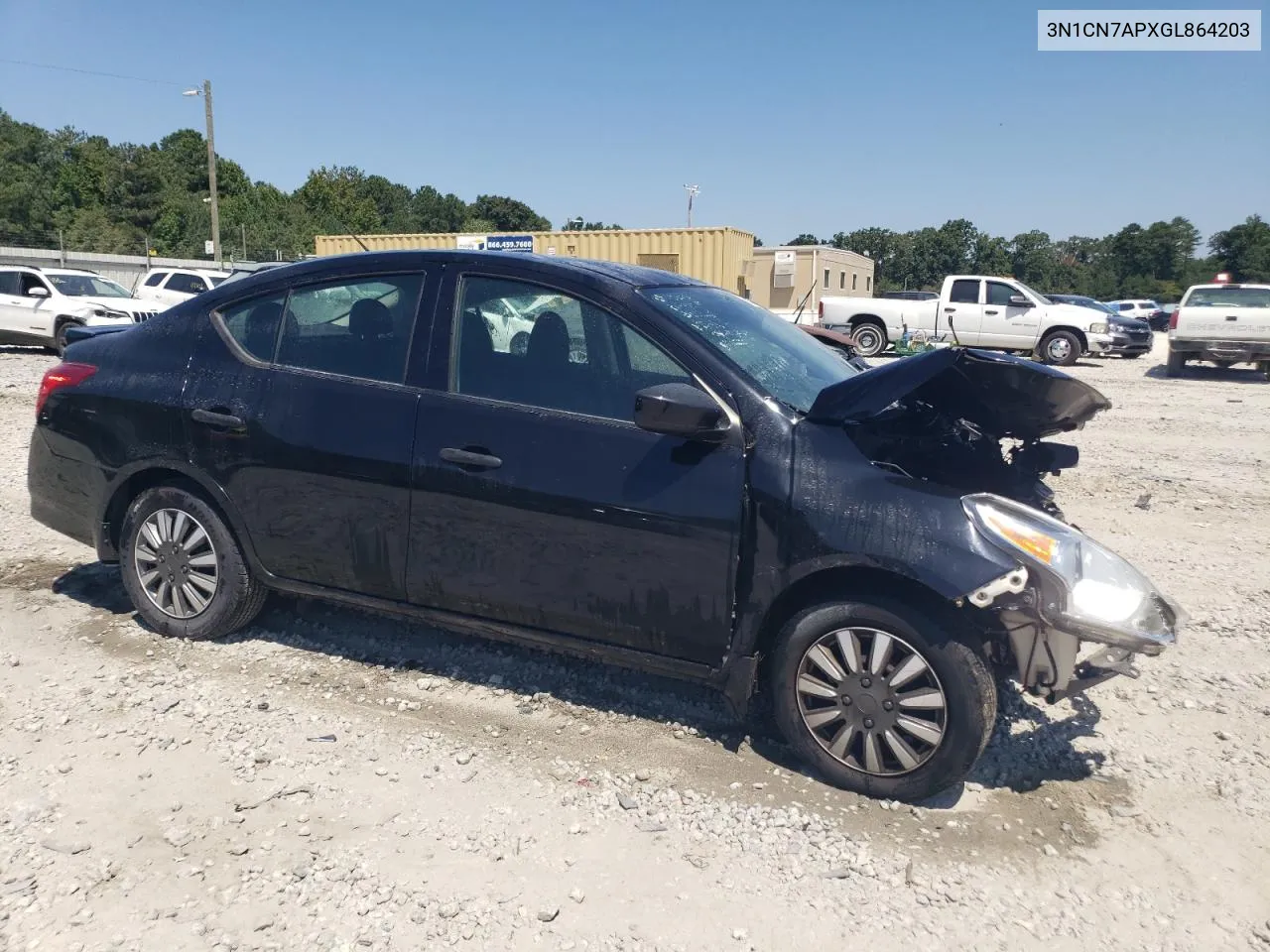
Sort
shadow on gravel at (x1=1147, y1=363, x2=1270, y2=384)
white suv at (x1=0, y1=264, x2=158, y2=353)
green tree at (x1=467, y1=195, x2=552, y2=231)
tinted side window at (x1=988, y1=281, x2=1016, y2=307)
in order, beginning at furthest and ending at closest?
green tree at (x1=467, y1=195, x2=552, y2=231) < tinted side window at (x1=988, y1=281, x2=1016, y2=307) < shadow on gravel at (x1=1147, y1=363, x2=1270, y2=384) < white suv at (x1=0, y1=264, x2=158, y2=353)

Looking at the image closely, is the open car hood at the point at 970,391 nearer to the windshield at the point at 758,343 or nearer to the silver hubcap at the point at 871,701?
the windshield at the point at 758,343

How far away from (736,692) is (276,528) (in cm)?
208

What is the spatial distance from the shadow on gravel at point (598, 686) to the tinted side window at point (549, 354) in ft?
4.13

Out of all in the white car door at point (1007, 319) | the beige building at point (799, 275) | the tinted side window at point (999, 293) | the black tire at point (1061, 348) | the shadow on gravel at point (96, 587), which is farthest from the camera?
the beige building at point (799, 275)

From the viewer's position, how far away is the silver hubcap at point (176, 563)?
163 inches

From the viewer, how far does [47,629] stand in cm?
442

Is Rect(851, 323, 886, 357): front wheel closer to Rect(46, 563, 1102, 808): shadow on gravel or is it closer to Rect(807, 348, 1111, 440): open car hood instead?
Rect(46, 563, 1102, 808): shadow on gravel

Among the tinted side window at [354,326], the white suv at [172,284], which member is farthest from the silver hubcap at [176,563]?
the white suv at [172,284]

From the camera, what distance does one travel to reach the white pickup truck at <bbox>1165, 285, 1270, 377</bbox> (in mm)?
17000

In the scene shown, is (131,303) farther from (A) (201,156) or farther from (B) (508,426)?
(A) (201,156)

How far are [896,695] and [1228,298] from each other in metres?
18.4

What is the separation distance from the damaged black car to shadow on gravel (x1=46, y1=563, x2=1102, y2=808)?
1.18ft

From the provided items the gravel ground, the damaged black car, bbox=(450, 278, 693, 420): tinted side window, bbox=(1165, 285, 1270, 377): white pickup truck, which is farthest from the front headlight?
bbox=(1165, 285, 1270, 377): white pickup truck

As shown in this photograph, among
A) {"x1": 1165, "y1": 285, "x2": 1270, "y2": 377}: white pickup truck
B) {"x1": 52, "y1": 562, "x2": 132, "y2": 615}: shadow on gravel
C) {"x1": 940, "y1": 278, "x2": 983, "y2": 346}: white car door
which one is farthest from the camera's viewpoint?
{"x1": 940, "y1": 278, "x2": 983, "y2": 346}: white car door
